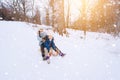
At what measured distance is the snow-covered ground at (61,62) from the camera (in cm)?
979

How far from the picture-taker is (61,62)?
1163cm

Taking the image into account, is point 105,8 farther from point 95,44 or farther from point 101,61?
point 101,61

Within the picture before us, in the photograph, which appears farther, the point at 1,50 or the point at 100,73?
the point at 1,50

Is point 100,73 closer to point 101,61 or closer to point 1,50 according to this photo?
point 101,61

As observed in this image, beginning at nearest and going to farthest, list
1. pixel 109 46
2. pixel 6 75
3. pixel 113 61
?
pixel 6 75
pixel 113 61
pixel 109 46

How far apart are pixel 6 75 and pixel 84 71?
10.2 ft

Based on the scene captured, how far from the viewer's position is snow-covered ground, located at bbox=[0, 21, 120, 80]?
9.79 m

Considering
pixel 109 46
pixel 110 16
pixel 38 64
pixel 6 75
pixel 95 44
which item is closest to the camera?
pixel 6 75

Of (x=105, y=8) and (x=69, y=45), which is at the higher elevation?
(x=105, y=8)

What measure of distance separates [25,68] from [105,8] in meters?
36.7

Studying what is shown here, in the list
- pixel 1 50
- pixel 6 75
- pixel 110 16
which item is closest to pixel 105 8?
pixel 110 16

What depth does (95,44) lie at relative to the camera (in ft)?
53.7

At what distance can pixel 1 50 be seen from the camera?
13742 mm

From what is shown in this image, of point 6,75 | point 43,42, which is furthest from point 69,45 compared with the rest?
point 6,75
